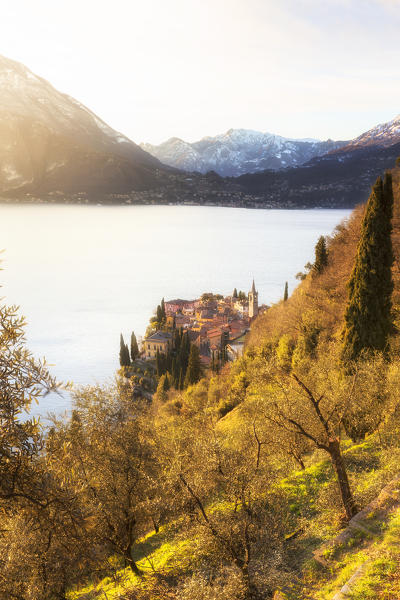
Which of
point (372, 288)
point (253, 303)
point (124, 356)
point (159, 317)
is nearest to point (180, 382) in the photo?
point (124, 356)

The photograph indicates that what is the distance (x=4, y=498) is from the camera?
5.08 m

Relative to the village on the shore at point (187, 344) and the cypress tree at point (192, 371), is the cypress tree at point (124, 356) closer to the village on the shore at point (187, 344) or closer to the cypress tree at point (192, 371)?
the village on the shore at point (187, 344)

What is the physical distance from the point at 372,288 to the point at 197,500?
15456mm

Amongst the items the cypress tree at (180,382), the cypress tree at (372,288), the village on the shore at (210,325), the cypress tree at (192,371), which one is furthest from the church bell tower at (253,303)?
the cypress tree at (372,288)

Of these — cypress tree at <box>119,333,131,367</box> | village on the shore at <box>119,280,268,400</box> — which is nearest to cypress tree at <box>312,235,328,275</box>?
village on the shore at <box>119,280,268,400</box>

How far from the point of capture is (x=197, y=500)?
8.97m

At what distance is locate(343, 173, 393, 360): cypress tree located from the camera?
19.5 m

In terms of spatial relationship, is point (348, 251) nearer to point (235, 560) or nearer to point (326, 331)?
point (326, 331)

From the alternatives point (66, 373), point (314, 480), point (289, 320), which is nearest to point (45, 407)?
point (66, 373)

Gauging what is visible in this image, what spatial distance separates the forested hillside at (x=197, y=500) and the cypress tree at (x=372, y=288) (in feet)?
11.3

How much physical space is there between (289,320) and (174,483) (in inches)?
986

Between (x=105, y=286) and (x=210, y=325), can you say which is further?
(x=105, y=286)

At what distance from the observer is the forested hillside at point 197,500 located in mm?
5629

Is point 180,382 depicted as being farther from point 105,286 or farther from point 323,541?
point 105,286
